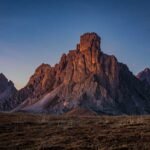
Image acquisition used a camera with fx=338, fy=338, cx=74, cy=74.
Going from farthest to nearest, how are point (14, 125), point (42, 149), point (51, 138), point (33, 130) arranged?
1. point (14, 125)
2. point (33, 130)
3. point (51, 138)
4. point (42, 149)

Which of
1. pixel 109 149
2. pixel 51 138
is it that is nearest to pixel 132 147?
pixel 109 149

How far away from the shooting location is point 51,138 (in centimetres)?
2338

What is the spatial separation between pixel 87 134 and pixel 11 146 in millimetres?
5718

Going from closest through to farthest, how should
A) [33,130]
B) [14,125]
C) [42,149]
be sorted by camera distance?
[42,149]
[33,130]
[14,125]

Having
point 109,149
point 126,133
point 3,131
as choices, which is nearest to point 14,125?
point 3,131

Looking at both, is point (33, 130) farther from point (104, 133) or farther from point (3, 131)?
point (104, 133)

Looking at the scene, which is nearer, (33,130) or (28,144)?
(28,144)

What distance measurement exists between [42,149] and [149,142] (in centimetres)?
622

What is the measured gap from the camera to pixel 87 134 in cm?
2423

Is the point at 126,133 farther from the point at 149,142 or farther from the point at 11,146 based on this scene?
the point at 11,146

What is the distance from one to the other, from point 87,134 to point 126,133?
9.18 feet

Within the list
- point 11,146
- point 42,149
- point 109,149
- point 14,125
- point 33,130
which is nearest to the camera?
point 109,149

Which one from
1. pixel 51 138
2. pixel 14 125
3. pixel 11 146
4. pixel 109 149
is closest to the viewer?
pixel 109 149

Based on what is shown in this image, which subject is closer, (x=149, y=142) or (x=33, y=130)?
(x=149, y=142)
